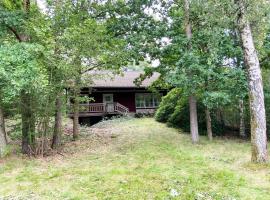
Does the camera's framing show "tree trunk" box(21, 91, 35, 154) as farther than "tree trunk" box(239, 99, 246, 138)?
No

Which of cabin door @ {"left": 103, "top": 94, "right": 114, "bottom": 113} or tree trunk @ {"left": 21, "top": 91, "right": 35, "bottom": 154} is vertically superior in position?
cabin door @ {"left": 103, "top": 94, "right": 114, "bottom": 113}

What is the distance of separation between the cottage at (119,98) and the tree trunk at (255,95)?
15.7 meters

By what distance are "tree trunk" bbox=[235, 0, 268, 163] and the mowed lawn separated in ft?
1.80

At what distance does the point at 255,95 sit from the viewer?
31.2 feet

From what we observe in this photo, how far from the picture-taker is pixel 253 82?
953 cm

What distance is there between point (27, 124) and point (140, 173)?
4899mm

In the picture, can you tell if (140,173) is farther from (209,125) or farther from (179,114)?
(179,114)

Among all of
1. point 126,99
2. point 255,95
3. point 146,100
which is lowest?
point 255,95

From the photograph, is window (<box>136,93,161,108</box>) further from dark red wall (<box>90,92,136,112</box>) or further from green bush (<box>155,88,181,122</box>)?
green bush (<box>155,88,181,122</box>)

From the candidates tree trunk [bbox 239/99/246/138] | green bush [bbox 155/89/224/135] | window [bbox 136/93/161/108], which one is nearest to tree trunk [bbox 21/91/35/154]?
green bush [bbox 155/89/224/135]

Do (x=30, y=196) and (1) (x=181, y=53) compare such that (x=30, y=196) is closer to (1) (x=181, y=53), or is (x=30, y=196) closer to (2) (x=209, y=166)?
(2) (x=209, y=166)

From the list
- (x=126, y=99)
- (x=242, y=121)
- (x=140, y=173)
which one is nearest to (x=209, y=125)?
(x=242, y=121)

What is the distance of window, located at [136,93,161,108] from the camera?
95.8 feet

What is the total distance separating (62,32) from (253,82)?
6.87 metres
